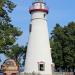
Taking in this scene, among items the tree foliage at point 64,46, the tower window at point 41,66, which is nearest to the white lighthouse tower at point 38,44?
the tower window at point 41,66

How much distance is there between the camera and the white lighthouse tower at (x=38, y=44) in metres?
50.0

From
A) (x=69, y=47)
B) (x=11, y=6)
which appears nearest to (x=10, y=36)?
(x=11, y=6)

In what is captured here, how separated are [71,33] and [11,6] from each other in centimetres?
3965

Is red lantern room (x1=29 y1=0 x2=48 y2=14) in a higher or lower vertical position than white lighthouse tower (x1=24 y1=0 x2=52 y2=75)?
higher

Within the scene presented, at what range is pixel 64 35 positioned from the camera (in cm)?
6419

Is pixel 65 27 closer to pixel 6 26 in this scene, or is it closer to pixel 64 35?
pixel 64 35

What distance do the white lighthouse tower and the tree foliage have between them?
38.2 ft

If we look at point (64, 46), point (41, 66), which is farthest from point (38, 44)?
point (64, 46)

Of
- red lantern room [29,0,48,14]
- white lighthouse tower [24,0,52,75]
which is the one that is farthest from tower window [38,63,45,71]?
red lantern room [29,0,48,14]

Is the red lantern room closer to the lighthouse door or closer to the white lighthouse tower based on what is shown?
the white lighthouse tower

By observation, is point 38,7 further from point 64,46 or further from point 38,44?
point 64,46

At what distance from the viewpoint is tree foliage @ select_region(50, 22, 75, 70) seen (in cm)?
6197

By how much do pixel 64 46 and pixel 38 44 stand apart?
14669 millimetres

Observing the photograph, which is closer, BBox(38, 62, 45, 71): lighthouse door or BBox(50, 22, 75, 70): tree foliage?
BBox(38, 62, 45, 71): lighthouse door
